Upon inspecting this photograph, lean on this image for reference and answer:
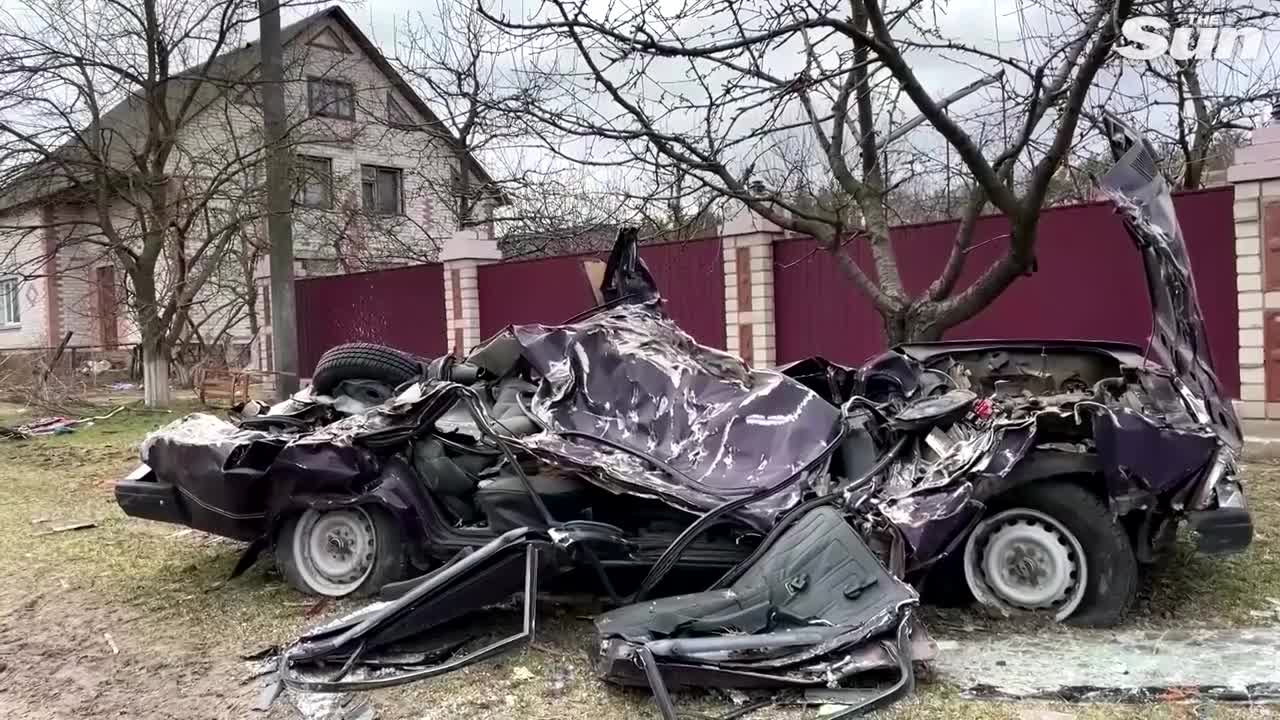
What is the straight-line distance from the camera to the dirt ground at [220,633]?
11.4 ft

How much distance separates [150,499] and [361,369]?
1.37m

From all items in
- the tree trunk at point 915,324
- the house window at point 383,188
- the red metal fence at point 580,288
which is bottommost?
the tree trunk at point 915,324

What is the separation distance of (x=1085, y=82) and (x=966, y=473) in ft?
10.6

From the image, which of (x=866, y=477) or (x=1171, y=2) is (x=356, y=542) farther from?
(x=1171, y=2)

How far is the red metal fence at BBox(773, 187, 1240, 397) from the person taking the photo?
8.77m

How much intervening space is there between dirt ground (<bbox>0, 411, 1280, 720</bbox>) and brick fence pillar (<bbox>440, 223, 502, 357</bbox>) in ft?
26.6

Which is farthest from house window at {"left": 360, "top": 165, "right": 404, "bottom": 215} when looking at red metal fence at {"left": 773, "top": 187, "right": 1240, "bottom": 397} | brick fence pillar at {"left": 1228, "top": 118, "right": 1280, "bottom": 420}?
brick fence pillar at {"left": 1228, "top": 118, "right": 1280, "bottom": 420}

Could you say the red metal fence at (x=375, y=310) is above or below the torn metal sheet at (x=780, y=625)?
above

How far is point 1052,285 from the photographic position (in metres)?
9.70

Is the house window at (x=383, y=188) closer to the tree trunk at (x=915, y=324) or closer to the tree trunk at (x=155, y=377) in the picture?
the tree trunk at (x=155, y=377)

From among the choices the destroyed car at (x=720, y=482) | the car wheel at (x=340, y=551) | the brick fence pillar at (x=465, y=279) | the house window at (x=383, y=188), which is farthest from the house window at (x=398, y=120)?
the house window at (x=383, y=188)

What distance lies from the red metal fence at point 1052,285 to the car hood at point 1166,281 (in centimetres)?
354

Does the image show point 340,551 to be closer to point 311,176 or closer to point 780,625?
point 780,625

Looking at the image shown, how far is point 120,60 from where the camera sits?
1405 cm
